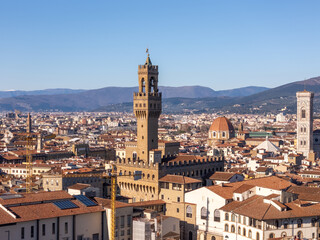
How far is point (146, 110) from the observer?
58312 millimetres

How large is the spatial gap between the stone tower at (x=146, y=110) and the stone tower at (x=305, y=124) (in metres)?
59.7

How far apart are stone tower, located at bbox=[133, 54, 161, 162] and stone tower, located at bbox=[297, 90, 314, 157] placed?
5974cm

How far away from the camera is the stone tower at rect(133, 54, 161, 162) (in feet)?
192

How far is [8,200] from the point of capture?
127ft

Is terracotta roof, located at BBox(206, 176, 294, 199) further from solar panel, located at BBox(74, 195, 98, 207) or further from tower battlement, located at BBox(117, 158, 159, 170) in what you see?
solar panel, located at BBox(74, 195, 98, 207)

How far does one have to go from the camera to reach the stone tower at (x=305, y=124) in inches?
4446

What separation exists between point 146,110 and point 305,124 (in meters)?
62.9

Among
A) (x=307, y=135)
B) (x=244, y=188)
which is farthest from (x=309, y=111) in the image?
(x=244, y=188)

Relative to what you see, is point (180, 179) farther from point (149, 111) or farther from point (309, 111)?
point (309, 111)

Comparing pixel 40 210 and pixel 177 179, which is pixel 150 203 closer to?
pixel 177 179

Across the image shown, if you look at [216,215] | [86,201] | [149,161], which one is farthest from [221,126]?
[86,201]

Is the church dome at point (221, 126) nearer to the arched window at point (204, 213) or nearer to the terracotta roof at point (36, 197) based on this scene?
the arched window at point (204, 213)

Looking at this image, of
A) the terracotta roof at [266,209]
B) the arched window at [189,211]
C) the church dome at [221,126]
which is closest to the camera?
the terracotta roof at [266,209]

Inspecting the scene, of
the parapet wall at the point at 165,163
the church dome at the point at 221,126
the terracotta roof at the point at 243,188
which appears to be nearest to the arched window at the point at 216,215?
the terracotta roof at the point at 243,188
